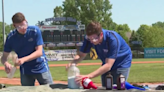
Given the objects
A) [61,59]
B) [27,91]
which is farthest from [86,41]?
[61,59]

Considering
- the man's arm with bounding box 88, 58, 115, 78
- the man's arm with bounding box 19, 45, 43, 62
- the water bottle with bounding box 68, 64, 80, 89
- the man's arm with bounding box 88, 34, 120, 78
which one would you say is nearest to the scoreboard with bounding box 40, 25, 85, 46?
the man's arm with bounding box 19, 45, 43, 62

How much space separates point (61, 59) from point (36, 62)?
36.8 metres

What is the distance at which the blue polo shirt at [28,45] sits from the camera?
4.36 metres

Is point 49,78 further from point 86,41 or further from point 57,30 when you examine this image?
point 57,30

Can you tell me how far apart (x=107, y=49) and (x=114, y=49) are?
15 cm

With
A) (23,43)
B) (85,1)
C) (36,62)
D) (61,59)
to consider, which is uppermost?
(85,1)

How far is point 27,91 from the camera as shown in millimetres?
3529

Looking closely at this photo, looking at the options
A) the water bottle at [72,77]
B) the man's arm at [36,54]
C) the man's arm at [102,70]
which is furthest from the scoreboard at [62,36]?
the man's arm at [102,70]

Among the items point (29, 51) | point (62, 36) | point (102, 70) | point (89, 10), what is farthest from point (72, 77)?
point (89, 10)

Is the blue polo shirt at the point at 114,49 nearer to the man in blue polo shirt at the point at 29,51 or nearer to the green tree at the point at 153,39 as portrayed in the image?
the man in blue polo shirt at the point at 29,51

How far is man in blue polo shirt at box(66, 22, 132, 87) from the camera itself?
3.72m

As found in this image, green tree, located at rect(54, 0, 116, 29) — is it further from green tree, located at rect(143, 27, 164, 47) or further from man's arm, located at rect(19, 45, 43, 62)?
man's arm, located at rect(19, 45, 43, 62)

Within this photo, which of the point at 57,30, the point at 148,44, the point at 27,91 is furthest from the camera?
the point at 148,44

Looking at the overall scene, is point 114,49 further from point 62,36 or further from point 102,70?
point 62,36
